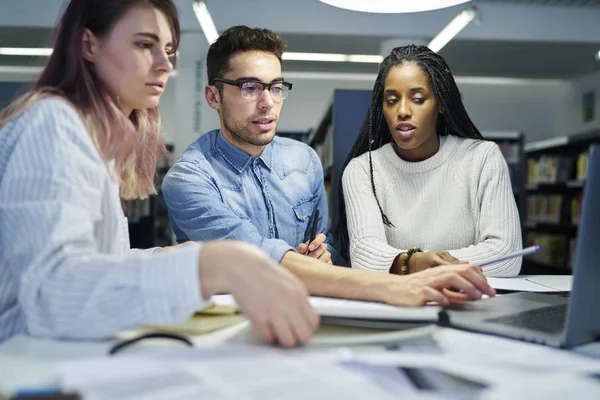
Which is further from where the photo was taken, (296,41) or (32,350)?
(296,41)

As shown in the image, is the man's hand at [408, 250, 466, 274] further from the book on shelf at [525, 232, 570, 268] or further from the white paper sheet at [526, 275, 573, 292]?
the book on shelf at [525, 232, 570, 268]

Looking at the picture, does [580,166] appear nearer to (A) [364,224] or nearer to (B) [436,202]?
(B) [436,202]

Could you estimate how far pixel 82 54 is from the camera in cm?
88

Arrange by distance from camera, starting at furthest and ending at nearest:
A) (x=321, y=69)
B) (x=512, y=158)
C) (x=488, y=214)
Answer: (x=321, y=69)
(x=512, y=158)
(x=488, y=214)

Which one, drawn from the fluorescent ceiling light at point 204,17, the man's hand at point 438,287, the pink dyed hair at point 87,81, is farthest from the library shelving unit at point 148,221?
the man's hand at point 438,287

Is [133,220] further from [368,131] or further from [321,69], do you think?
[368,131]

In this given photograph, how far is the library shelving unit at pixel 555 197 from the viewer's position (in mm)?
6004

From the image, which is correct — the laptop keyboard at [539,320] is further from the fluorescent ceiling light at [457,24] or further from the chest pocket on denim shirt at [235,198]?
the fluorescent ceiling light at [457,24]

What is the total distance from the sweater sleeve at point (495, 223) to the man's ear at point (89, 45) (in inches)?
40.6

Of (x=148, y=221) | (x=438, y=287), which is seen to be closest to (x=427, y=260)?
(x=438, y=287)

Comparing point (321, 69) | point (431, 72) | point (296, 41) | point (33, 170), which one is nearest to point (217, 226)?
point (33, 170)

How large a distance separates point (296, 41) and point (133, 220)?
2.92 metres

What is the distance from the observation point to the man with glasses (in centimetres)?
147

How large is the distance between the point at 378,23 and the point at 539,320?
19.4ft
